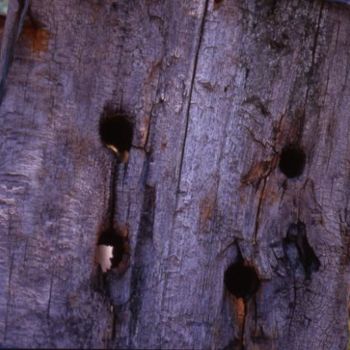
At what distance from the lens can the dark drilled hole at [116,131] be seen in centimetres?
303

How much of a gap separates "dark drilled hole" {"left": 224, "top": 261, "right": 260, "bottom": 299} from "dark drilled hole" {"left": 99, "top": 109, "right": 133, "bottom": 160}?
1.71 ft

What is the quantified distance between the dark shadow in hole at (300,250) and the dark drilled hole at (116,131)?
1.99 ft

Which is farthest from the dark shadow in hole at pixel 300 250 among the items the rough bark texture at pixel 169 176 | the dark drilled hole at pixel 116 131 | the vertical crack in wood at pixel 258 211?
the dark drilled hole at pixel 116 131

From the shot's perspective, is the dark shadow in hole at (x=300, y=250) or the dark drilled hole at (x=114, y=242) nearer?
the dark drilled hole at (x=114, y=242)

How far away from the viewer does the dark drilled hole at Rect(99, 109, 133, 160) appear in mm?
3029

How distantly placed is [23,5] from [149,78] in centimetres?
46

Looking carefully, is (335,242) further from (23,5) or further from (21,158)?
(23,5)

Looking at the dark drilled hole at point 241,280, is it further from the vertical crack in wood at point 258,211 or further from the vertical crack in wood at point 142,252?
the vertical crack in wood at point 142,252

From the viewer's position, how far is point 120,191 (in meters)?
2.99

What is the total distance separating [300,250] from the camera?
→ 123 inches

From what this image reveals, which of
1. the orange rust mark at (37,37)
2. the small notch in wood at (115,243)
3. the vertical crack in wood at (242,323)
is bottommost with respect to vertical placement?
the vertical crack in wood at (242,323)

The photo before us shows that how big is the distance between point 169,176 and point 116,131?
Result: 0.23 m

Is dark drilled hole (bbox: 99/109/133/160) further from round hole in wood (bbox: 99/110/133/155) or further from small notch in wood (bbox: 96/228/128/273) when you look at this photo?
small notch in wood (bbox: 96/228/128/273)

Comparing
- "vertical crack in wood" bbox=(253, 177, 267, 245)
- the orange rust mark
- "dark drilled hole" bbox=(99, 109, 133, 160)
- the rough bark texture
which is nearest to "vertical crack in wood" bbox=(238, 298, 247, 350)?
the rough bark texture
